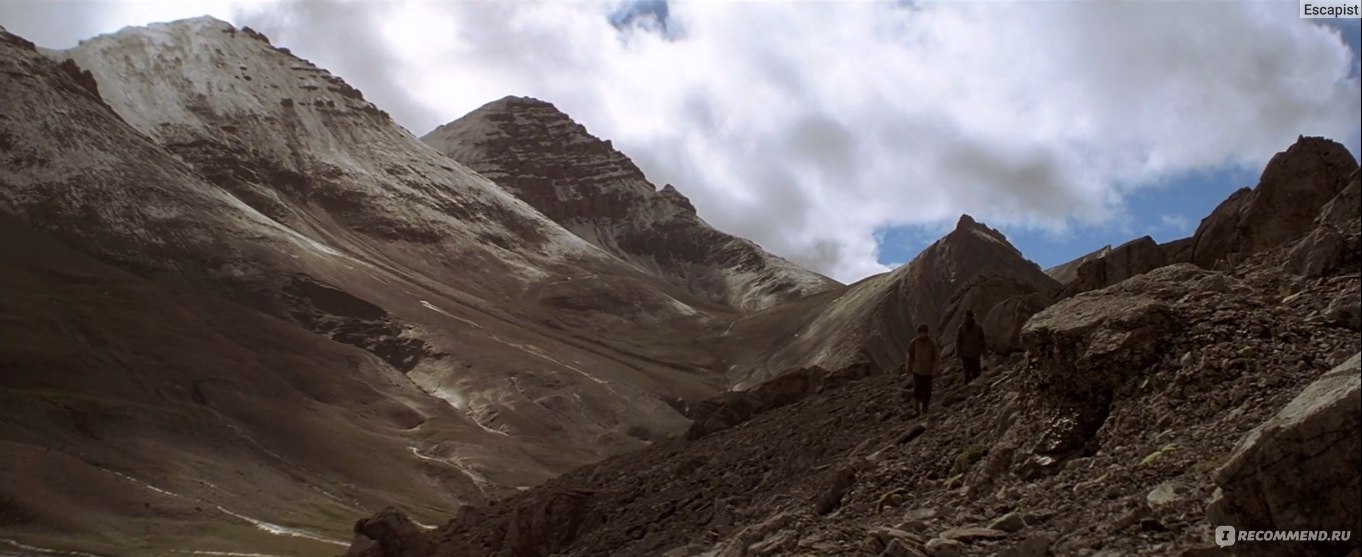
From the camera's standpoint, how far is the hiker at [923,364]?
58.1 feet

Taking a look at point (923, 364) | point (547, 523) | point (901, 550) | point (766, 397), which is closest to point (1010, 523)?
point (901, 550)

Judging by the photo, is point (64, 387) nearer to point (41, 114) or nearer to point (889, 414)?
point (41, 114)

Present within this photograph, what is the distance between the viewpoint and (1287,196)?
1680cm

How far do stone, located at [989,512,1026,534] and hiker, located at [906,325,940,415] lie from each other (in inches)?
273

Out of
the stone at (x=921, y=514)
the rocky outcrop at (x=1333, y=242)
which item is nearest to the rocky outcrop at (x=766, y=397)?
the stone at (x=921, y=514)

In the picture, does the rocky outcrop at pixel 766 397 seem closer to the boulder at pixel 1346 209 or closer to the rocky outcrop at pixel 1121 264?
the rocky outcrop at pixel 1121 264

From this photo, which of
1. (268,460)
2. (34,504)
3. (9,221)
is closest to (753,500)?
(34,504)

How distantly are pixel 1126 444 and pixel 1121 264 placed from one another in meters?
9.65

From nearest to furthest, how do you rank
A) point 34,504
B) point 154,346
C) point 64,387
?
point 34,504 → point 64,387 → point 154,346

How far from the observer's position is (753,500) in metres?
17.8

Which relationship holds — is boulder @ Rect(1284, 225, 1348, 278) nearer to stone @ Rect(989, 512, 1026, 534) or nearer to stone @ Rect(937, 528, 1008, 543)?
stone @ Rect(989, 512, 1026, 534)

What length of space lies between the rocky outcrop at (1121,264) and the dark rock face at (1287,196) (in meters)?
2.20

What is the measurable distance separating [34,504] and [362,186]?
357ft

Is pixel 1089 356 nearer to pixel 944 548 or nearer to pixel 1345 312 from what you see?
pixel 1345 312
